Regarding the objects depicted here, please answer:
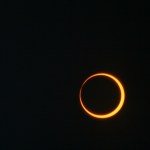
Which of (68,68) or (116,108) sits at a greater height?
(68,68)

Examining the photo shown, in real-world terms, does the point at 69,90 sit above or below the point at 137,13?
below

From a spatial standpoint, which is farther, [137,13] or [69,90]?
[69,90]

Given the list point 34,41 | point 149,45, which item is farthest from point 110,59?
point 34,41

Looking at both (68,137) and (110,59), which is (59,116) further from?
(110,59)

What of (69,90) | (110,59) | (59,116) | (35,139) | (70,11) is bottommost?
(35,139)

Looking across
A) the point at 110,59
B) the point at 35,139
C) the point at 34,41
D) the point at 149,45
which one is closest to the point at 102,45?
the point at 110,59

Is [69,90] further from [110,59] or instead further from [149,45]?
[149,45]
